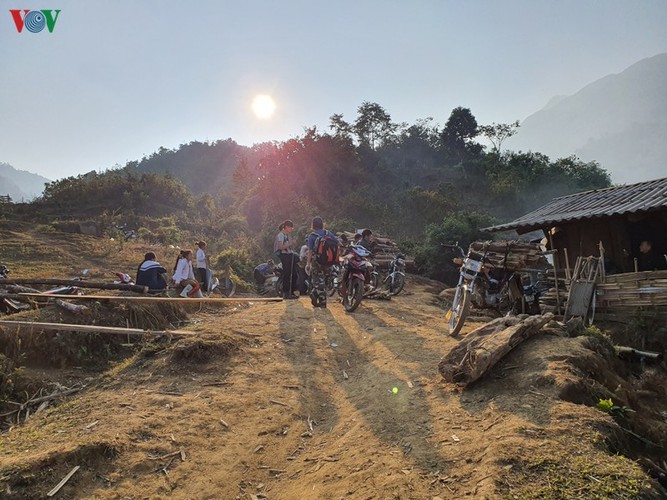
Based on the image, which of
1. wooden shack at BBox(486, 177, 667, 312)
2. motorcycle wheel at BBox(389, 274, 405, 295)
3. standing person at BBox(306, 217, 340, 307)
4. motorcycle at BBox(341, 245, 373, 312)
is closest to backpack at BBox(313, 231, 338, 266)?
standing person at BBox(306, 217, 340, 307)

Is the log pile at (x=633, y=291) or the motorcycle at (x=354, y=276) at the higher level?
the motorcycle at (x=354, y=276)

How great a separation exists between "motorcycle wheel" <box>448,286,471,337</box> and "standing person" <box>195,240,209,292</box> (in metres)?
7.12

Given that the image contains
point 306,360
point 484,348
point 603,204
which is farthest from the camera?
point 603,204

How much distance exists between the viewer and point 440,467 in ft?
9.00

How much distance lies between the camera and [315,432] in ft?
12.3

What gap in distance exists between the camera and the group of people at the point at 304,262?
8.56m

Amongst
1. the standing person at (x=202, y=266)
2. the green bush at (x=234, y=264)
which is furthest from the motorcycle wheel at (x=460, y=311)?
the green bush at (x=234, y=264)

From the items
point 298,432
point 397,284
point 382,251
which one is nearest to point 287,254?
point 397,284

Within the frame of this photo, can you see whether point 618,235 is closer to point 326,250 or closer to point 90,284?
point 326,250

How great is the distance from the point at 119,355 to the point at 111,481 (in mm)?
3229

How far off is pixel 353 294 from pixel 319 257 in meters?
1.06

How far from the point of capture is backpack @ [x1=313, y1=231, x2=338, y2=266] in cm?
833

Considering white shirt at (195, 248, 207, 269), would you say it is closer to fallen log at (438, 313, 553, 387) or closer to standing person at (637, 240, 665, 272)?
fallen log at (438, 313, 553, 387)

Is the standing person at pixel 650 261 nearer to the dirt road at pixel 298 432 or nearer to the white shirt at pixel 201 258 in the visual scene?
the dirt road at pixel 298 432
